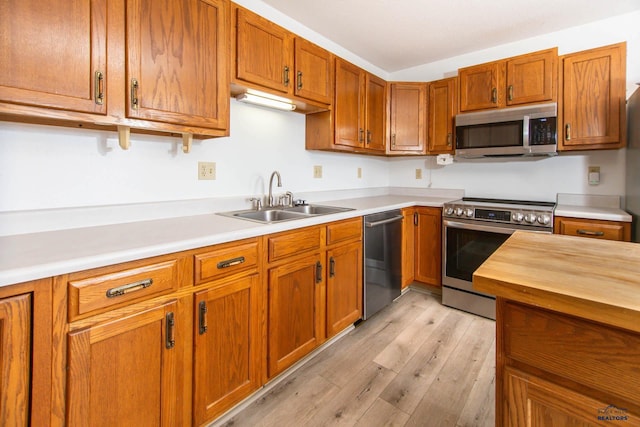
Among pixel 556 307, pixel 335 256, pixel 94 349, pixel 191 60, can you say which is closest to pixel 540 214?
pixel 335 256

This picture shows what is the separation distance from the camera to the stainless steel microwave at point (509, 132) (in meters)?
2.32

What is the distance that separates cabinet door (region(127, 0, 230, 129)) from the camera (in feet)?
4.25

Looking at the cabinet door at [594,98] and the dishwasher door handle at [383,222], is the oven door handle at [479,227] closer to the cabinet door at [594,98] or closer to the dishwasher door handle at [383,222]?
the dishwasher door handle at [383,222]

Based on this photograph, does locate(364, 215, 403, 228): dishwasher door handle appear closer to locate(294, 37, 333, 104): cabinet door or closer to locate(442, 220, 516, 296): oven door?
locate(442, 220, 516, 296): oven door

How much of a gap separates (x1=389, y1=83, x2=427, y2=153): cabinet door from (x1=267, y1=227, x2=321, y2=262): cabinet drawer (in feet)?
5.62

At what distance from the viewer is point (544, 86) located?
2.34 metres

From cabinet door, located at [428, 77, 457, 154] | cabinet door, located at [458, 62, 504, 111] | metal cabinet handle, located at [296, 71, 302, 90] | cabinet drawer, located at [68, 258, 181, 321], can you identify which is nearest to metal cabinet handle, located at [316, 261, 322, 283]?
cabinet drawer, located at [68, 258, 181, 321]

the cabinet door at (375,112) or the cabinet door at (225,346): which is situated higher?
the cabinet door at (375,112)

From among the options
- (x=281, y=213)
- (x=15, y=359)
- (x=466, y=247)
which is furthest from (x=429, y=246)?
(x=15, y=359)

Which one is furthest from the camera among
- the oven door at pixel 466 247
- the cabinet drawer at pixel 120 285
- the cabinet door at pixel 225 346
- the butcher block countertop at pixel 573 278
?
the oven door at pixel 466 247

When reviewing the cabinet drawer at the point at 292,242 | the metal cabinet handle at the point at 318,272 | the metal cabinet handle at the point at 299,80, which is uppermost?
the metal cabinet handle at the point at 299,80

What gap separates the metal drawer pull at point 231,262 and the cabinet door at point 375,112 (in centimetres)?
181

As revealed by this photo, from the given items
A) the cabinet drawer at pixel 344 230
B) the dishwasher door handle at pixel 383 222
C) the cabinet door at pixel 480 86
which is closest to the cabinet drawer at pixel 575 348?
the cabinet drawer at pixel 344 230

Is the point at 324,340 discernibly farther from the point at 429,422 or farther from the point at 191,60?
the point at 191,60
